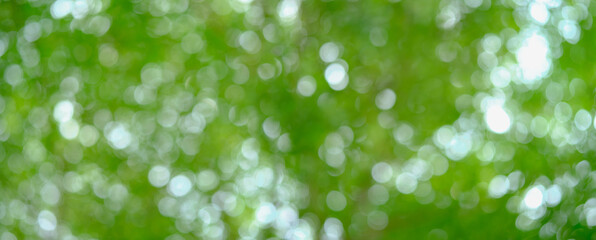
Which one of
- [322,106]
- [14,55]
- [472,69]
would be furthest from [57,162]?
[472,69]

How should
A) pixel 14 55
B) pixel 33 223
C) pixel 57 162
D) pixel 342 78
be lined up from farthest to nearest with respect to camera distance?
1. pixel 33 223
2. pixel 57 162
3. pixel 342 78
4. pixel 14 55

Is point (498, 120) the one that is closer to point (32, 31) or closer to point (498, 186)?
point (498, 186)

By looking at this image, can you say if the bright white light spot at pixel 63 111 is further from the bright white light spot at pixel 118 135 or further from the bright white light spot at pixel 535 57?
the bright white light spot at pixel 535 57

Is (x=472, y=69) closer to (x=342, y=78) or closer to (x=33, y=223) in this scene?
(x=342, y=78)

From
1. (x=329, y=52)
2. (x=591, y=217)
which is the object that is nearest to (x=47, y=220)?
(x=329, y=52)

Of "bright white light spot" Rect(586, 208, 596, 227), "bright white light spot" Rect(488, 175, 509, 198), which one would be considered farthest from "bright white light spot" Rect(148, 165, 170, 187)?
"bright white light spot" Rect(586, 208, 596, 227)

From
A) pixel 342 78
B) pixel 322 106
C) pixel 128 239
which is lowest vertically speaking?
pixel 128 239
